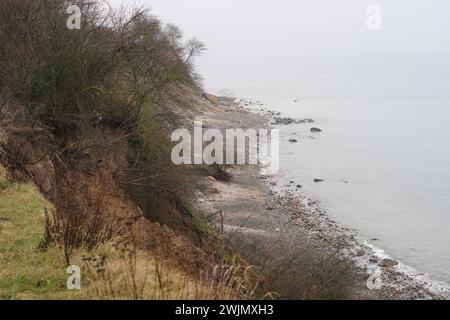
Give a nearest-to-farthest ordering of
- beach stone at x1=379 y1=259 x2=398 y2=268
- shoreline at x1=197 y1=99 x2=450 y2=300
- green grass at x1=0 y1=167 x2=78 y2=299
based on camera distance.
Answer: green grass at x1=0 y1=167 x2=78 y2=299, shoreline at x1=197 y1=99 x2=450 y2=300, beach stone at x1=379 y1=259 x2=398 y2=268

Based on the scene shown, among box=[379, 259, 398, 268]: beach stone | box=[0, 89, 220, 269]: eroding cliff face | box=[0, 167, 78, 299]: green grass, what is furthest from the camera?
box=[379, 259, 398, 268]: beach stone

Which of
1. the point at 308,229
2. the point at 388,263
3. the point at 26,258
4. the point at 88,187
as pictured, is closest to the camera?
the point at 26,258

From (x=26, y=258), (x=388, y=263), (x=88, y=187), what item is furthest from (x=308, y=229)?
(x=26, y=258)

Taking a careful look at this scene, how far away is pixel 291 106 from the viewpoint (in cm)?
9094

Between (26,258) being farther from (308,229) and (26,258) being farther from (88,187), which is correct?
(308,229)

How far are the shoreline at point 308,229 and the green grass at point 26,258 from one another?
8753mm

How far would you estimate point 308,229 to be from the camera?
86.2 feet

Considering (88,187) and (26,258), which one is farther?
(88,187)

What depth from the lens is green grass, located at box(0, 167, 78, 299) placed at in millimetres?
5781

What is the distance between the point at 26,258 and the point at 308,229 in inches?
830

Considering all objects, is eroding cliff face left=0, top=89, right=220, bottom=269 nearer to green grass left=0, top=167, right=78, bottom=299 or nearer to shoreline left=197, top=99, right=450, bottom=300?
green grass left=0, top=167, right=78, bottom=299

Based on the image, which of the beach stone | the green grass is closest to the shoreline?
the beach stone

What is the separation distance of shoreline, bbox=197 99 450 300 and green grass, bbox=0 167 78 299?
875 cm
